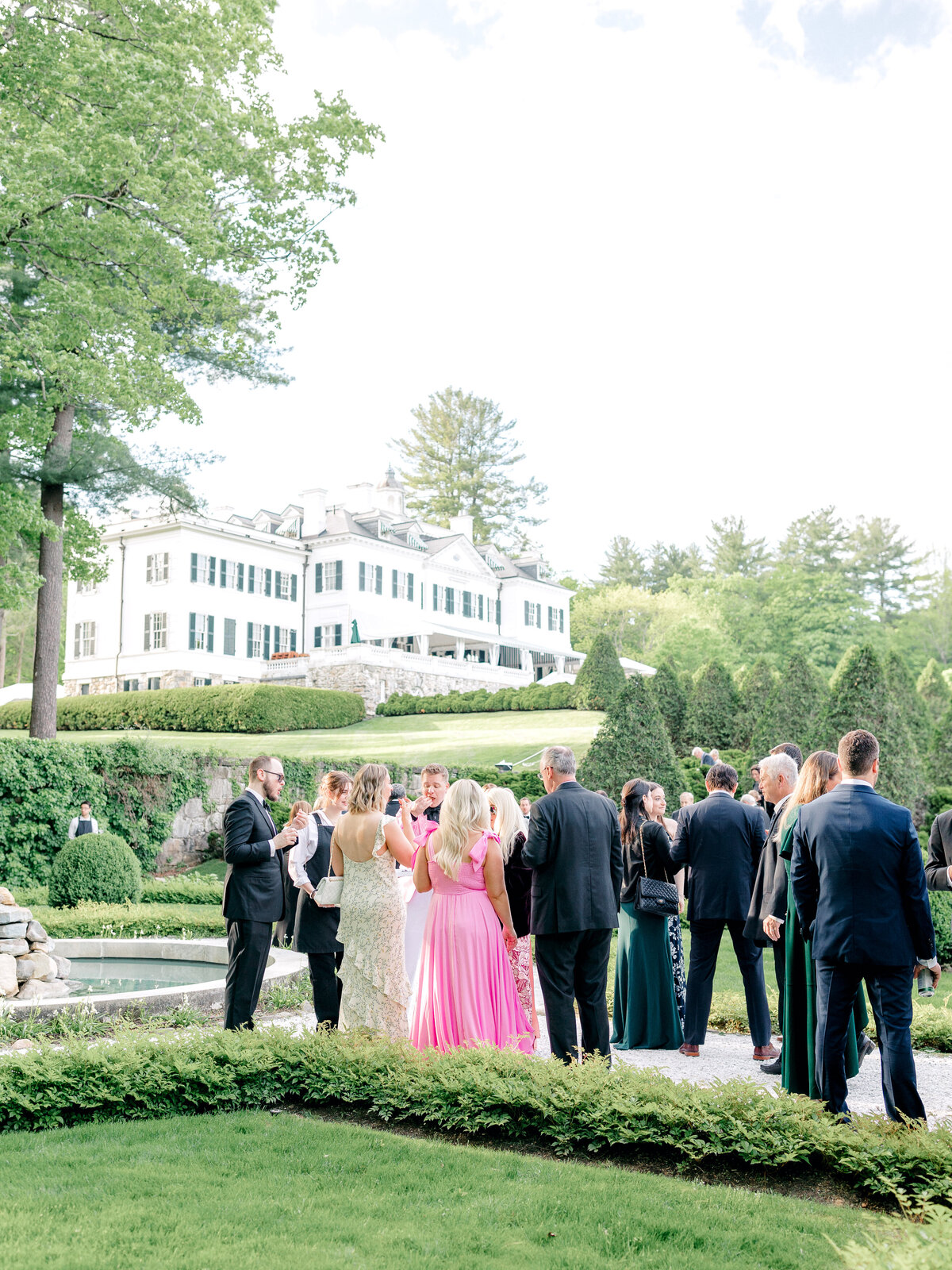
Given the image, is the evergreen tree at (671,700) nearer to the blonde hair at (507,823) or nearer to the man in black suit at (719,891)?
the man in black suit at (719,891)

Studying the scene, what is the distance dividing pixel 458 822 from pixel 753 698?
80.9ft

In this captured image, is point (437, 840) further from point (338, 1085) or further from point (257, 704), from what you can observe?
point (257, 704)

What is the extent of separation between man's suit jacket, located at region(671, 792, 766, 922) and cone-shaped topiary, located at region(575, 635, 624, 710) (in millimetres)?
28392

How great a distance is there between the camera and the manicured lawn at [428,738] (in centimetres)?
2966

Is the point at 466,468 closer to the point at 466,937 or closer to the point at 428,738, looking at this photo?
the point at 428,738

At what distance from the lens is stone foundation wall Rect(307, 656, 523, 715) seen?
41406 millimetres

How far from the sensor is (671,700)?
94.0ft

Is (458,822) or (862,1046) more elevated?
(458,822)

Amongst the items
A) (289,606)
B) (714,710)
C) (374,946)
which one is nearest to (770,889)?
(374,946)

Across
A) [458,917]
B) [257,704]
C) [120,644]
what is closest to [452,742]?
[257,704]

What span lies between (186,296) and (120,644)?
88.4 feet

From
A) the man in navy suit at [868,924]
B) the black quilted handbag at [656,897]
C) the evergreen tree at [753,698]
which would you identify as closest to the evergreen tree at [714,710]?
the evergreen tree at [753,698]

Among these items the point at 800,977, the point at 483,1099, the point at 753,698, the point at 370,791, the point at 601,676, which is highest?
the point at 601,676

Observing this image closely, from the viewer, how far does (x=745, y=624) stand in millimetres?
61500
